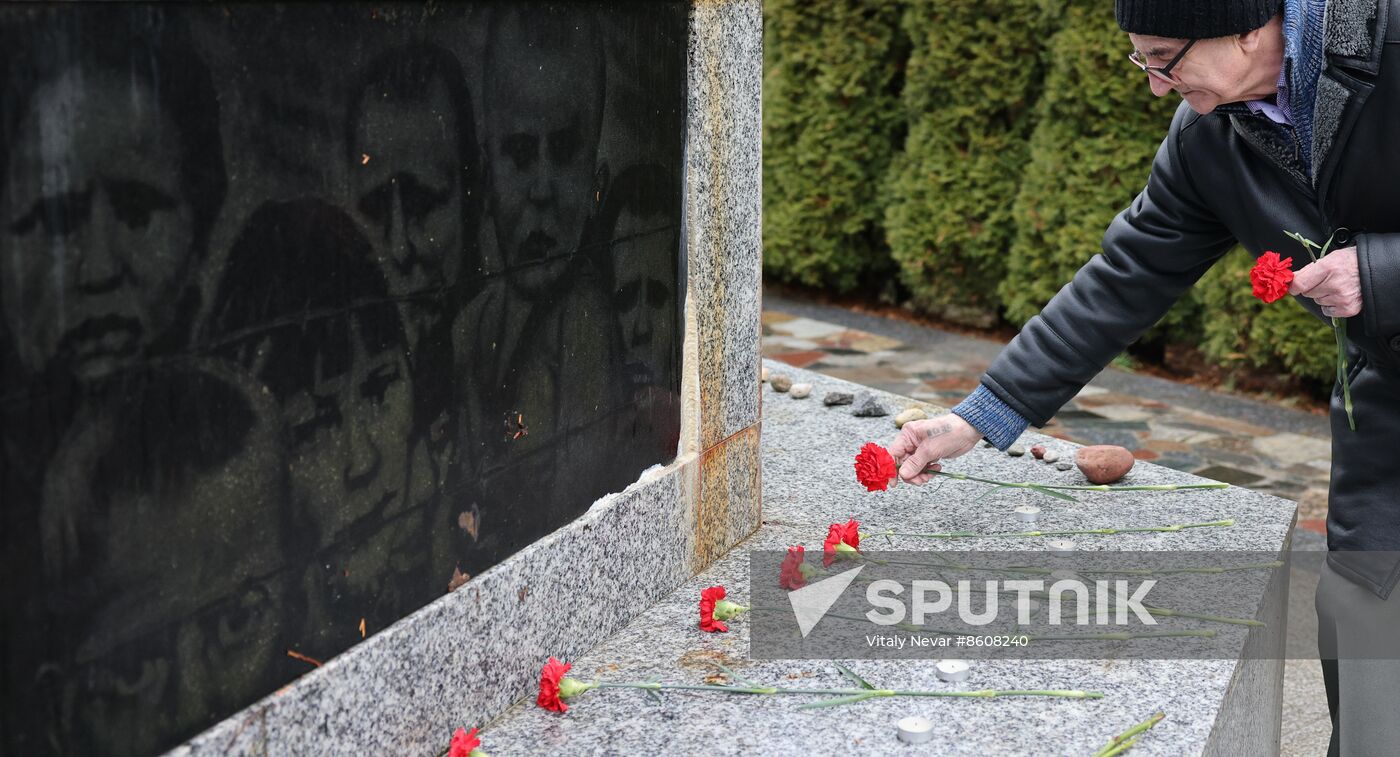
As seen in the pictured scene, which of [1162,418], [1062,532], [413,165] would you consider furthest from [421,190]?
[1162,418]

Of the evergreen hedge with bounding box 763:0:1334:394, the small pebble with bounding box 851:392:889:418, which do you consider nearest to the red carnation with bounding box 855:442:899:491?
the small pebble with bounding box 851:392:889:418

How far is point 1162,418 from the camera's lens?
20.2ft

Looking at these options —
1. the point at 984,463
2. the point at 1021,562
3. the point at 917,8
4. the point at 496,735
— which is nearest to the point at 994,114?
the point at 917,8

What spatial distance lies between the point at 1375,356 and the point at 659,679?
1446 millimetres

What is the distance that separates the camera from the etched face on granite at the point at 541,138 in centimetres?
231

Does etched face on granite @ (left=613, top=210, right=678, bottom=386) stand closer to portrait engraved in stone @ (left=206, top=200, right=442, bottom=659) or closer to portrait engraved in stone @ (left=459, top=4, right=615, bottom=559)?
portrait engraved in stone @ (left=459, top=4, right=615, bottom=559)

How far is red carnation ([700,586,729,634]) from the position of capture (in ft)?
9.18

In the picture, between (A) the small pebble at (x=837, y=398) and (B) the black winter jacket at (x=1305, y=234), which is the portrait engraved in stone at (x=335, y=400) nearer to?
(B) the black winter jacket at (x=1305, y=234)

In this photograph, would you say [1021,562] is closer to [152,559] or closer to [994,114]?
[152,559]

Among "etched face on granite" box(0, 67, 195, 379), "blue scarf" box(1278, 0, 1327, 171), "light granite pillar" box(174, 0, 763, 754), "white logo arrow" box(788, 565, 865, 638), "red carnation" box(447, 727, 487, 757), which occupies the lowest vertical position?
"white logo arrow" box(788, 565, 865, 638)

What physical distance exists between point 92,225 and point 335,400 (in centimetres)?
51

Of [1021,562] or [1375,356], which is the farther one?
[1021,562]

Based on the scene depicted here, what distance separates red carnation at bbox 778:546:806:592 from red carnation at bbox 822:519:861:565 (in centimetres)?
12

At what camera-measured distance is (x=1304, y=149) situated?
2279 mm
